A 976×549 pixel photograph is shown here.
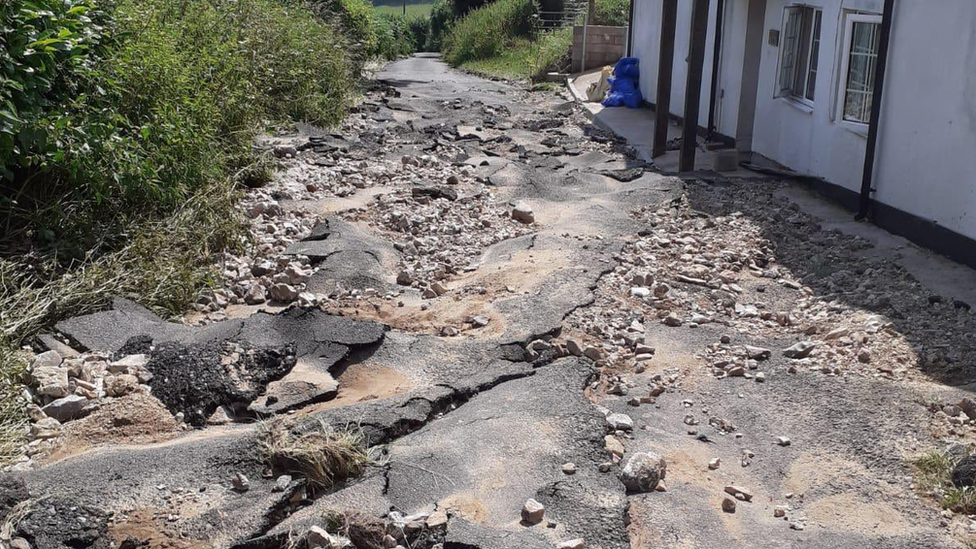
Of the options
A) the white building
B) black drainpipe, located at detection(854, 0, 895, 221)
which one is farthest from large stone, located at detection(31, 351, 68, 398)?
black drainpipe, located at detection(854, 0, 895, 221)

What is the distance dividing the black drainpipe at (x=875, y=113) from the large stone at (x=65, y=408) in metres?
6.69

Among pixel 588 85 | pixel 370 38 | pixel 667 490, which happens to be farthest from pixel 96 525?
pixel 370 38

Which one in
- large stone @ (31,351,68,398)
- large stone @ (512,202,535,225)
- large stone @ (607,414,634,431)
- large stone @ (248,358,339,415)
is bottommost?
large stone @ (248,358,339,415)

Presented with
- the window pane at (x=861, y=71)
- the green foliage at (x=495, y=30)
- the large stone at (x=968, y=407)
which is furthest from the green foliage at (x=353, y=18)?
the large stone at (x=968, y=407)

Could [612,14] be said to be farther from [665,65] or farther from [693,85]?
[693,85]

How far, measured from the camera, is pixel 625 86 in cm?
1695

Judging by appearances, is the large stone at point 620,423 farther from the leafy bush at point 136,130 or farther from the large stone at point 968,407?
the leafy bush at point 136,130

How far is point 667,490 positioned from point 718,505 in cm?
22

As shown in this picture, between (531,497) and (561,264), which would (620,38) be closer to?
(561,264)

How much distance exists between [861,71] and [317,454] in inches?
279

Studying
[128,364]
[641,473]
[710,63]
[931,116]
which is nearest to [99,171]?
[128,364]

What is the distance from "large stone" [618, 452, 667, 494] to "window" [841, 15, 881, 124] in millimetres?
5506

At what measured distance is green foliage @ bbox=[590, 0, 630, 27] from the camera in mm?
24797

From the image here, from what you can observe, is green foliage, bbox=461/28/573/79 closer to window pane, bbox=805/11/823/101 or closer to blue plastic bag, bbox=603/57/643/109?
blue plastic bag, bbox=603/57/643/109
